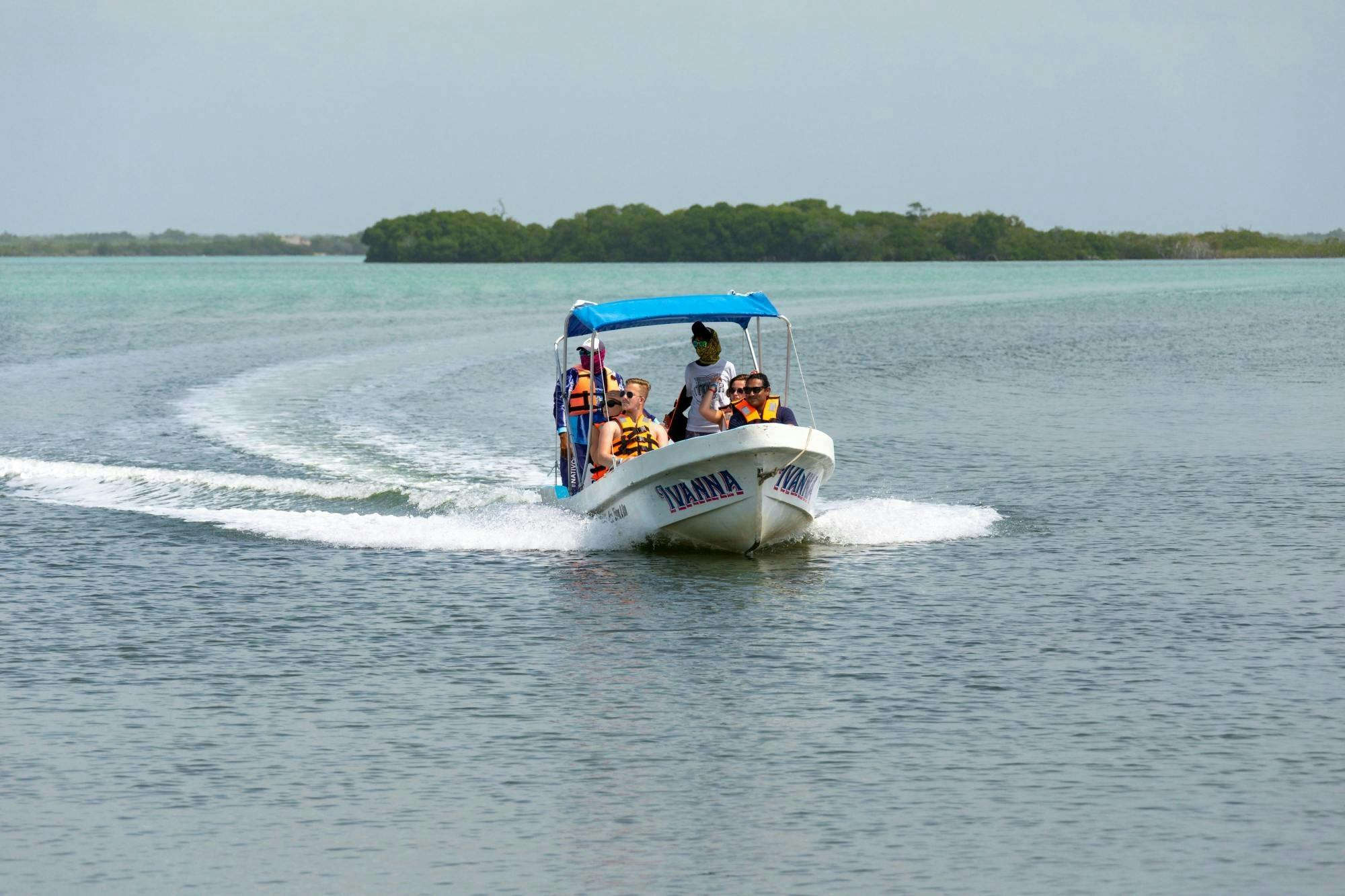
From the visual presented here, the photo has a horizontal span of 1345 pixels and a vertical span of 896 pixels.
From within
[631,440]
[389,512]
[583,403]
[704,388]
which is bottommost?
[389,512]

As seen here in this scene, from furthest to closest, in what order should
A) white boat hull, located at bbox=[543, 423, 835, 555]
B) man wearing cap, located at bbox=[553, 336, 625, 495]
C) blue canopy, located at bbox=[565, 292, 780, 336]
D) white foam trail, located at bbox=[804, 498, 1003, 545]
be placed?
man wearing cap, located at bbox=[553, 336, 625, 495], blue canopy, located at bbox=[565, 292, 780, 336], white foam trail, located at bbox=[804, 498, 1003, 545], white boat hull, located at bbox=[543, 423, 835, 555]

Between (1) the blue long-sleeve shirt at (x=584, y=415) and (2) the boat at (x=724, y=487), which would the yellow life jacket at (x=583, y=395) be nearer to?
(1) the blue long-sleeve shirt at (x=584, y=415)

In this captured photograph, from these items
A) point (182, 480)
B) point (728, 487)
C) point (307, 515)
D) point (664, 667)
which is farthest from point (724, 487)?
point (182, 480)

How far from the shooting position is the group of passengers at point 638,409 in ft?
51.1

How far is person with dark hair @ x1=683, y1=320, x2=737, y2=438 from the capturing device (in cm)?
1603

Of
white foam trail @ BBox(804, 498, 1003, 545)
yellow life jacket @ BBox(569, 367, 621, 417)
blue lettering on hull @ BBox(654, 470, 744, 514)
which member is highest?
yellow life jacket @ BBox(569, 367, 621, 417)

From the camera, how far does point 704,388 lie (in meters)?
16.3

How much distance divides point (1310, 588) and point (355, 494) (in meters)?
10.5

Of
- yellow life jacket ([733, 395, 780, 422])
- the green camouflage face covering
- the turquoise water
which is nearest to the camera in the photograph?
the turquoise water

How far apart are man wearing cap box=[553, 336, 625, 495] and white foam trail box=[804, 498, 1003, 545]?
236cm

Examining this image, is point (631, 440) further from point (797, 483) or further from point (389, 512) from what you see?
point (389, 512)

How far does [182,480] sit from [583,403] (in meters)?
6.09

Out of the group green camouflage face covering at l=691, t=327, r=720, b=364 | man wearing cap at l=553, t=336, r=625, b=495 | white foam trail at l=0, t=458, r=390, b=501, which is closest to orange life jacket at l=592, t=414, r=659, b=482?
man wearing cap at l=553, t=336, r=625, b=495

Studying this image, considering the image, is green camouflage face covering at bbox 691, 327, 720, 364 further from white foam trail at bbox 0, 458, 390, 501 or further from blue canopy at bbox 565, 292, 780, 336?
white foam trail at bbox 0, 458, 390, 501
